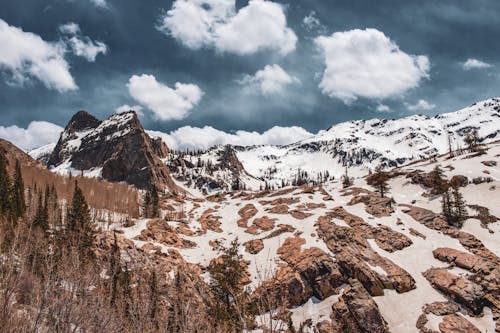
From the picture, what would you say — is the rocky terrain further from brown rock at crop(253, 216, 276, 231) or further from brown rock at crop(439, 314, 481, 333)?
brown rock at crop(253, 216, 276, 231)

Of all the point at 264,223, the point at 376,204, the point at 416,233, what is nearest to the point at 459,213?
the point at 416,233

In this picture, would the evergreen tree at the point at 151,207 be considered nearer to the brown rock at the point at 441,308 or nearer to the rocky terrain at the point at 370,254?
the rocky terrain at the point at 370,254

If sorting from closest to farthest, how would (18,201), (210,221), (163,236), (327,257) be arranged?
1. (327,257)
2. (163,236)
3. (18,201)
4. (210,221)

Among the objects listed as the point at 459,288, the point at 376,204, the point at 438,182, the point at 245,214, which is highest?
the point at 438,182

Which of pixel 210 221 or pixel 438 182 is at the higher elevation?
pixel 438 182

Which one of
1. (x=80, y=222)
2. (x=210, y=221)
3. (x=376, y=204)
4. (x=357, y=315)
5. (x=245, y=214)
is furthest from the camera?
(x=245, y=214)

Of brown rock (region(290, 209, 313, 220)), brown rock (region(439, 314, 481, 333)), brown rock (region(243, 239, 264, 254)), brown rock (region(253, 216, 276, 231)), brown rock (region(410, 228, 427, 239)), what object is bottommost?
brown rock (region(439, 314, 481, 333))

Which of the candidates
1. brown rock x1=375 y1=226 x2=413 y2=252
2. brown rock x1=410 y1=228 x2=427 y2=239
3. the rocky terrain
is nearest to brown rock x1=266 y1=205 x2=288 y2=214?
the rocky terrain

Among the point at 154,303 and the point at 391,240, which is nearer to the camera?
the point at 154,303

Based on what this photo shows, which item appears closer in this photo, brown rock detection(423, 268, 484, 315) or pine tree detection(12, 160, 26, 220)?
brown rock detection(423, 268, 484, 315)

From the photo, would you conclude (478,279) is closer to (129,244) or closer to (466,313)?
(466,313)

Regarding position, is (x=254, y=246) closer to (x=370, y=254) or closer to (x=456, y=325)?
(x=370, y=254)

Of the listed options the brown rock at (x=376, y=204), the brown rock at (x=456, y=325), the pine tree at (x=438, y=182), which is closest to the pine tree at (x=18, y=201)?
the brown rock at (x=376, y=204)

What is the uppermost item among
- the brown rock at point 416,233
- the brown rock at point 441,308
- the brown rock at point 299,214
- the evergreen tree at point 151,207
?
the evergreen tree at point 151,207
